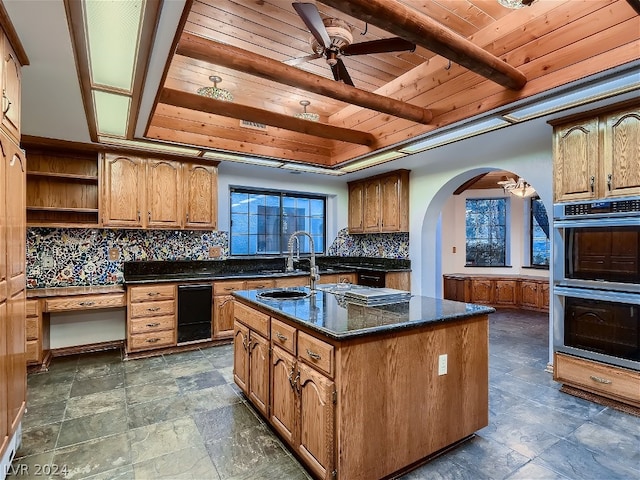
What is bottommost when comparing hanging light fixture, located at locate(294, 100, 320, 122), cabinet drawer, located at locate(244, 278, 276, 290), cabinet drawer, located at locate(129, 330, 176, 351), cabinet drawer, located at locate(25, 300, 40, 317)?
cabinet drawer, located at locate(129, 330, 176, 351)

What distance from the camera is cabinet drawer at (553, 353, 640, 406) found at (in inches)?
103

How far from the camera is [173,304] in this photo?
13.4 feet

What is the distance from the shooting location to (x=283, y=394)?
2.17 m

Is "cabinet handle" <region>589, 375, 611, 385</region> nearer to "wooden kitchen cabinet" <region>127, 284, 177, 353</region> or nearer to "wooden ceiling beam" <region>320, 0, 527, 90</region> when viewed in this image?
"wooden ceiling beam" <region>320, 0, 527, 90</region>

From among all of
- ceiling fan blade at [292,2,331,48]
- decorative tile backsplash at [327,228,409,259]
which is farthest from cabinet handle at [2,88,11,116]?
decorative tile backsplash at [327,228,409,259]

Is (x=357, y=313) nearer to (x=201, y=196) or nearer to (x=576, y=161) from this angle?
(x=576, y=161)

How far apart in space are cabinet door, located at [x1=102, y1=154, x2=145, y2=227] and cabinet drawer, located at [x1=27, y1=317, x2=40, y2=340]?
3.83 ft

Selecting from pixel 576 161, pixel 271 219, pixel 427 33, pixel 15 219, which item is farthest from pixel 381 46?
pixel 271 219

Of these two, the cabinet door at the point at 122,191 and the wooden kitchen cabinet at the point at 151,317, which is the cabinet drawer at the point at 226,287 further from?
the cabinet door at the point at 122,191

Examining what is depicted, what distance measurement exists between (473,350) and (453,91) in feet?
7.23

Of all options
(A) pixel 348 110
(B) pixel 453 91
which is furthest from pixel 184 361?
(B) pixel 453 91

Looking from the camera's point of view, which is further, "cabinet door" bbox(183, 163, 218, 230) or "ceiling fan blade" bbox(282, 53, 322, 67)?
"cabinet door" bbox(183, 163, 218, 230)

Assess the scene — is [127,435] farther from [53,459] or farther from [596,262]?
[596,262]

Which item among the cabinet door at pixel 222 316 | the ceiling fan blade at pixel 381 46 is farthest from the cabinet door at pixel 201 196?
the ceiling fan blade at pixel 381 46
